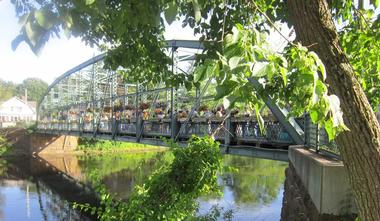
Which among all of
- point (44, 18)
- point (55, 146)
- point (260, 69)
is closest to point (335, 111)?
point (260, 69)

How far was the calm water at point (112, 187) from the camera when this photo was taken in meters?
16.5

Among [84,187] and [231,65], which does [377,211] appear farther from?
[84,187]

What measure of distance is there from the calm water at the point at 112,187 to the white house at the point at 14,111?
130 feet

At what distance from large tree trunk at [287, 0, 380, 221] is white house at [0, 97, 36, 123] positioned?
76388 mm

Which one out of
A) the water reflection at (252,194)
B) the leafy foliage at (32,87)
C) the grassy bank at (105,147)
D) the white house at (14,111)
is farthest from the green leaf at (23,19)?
the leafy foliage at (32,87)

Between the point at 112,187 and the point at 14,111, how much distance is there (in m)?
60.0

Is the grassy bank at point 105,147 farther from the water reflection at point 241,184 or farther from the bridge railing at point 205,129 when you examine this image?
the bridge railing at point 205,129

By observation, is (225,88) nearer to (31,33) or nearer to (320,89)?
(320,89)

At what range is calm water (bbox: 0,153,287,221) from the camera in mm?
16547

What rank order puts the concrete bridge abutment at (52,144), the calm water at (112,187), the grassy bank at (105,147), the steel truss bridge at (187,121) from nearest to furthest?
the steel truss bridge at (187,121) → the calm water at (112,187) → the grassy bank at (105,147) → the concrete bridge abutment at (52,144)

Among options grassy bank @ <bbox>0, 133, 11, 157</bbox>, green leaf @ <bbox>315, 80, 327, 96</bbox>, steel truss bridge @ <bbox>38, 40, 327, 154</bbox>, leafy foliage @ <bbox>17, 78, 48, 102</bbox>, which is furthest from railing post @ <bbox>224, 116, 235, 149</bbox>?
leafy foliage @ <bbox>17, 78, 48, 102</bbox>

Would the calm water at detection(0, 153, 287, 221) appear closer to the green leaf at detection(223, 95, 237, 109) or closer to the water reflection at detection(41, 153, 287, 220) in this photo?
the water reflection at detection(41, 153, 287, 220)

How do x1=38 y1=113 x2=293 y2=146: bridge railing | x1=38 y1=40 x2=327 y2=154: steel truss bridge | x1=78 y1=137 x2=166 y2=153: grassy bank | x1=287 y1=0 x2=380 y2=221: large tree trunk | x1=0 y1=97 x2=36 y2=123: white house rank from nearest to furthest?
x1=287 y1=0 x2=380 y2=221: large tree trunk
x1=38 y1=40 x2=327 y2=154: steel truss bridge
x1=38 y1=113 x2=293 y2=146: bridge railing
x1=78 y1=137 x2=166 y2=153: grassy bank
x1=0 y1=97 x2=36 y2=123: white house

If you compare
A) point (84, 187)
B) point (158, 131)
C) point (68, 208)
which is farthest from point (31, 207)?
point (158, 131)
